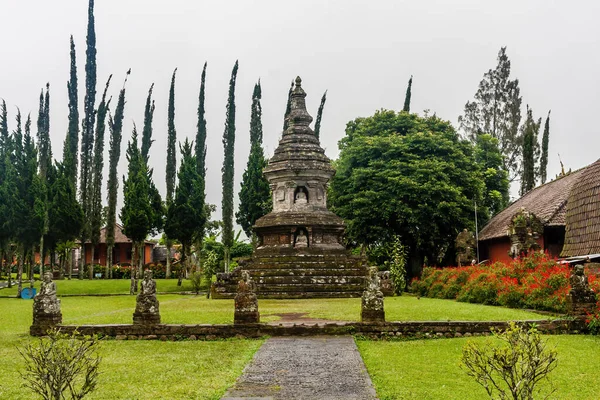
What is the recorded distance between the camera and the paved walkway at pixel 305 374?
24.2 feet

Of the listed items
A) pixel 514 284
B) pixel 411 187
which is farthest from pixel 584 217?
pixel 411 187

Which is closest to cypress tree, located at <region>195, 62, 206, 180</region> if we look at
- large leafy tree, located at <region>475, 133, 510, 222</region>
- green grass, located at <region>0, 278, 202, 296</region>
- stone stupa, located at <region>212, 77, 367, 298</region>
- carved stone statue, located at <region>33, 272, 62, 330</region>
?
green grass, located at <region>0, 278, 202, 296</region>

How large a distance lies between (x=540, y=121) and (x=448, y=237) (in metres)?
22.8

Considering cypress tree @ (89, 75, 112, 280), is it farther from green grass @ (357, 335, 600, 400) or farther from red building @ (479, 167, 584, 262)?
green grass @ (357, 335, 600, 400)

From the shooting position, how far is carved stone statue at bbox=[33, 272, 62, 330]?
42.5ft

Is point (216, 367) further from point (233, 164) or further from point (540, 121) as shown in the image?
point (540, 121)

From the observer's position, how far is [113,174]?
149 ft

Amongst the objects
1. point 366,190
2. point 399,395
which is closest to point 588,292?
point 399,395

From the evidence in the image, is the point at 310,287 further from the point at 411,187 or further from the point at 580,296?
the point at 580,296

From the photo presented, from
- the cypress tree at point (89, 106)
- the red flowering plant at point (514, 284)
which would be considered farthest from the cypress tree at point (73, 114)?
the red flowering plant at point (514, 284)

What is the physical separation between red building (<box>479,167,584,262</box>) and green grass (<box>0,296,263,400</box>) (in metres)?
16.8

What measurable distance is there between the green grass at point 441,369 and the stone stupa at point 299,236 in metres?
11.6

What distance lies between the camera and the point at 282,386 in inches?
309

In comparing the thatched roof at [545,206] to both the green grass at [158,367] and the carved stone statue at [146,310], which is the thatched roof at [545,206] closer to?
the carved stone statue at [146,310]
